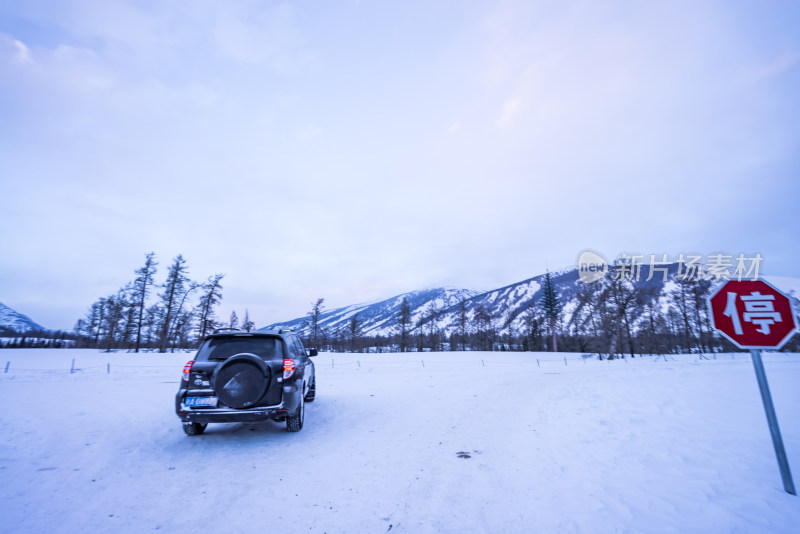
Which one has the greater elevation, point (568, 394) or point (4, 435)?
point (4, 435)

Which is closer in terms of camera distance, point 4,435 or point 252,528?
point 252,528

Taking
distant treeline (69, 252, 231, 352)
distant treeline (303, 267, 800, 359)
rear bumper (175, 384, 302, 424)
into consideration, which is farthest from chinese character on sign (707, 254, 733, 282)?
distant treeline (69, 252, 231, 352)

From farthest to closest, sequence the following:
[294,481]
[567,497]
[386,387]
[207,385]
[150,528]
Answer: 1. [386,387]
2. [207,385]
3. [294,481]
4. [567,497]
5. [150,528]

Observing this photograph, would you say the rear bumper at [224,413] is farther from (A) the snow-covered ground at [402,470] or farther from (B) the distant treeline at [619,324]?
(B) the distant treeline at [619,324]

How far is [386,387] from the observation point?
46.8 feet

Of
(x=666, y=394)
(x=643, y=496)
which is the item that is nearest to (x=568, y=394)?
(x=666, y=394)

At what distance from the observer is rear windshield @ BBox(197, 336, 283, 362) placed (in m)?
6.29

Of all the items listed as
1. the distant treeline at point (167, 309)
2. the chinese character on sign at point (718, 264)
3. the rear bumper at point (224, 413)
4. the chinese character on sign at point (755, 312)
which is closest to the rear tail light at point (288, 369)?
the rear bumper at point (224, 413)

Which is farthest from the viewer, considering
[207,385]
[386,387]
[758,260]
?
[386,387]

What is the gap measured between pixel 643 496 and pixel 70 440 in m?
9.18

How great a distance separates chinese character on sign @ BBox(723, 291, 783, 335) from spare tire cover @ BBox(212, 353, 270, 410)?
702cm

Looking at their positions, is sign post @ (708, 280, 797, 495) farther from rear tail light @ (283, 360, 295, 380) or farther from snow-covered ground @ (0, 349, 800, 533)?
rear tail light @ (283, 360, 295, 380)

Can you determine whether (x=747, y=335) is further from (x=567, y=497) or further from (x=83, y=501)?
(x=83, y=501)

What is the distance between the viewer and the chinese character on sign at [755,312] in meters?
4.23
